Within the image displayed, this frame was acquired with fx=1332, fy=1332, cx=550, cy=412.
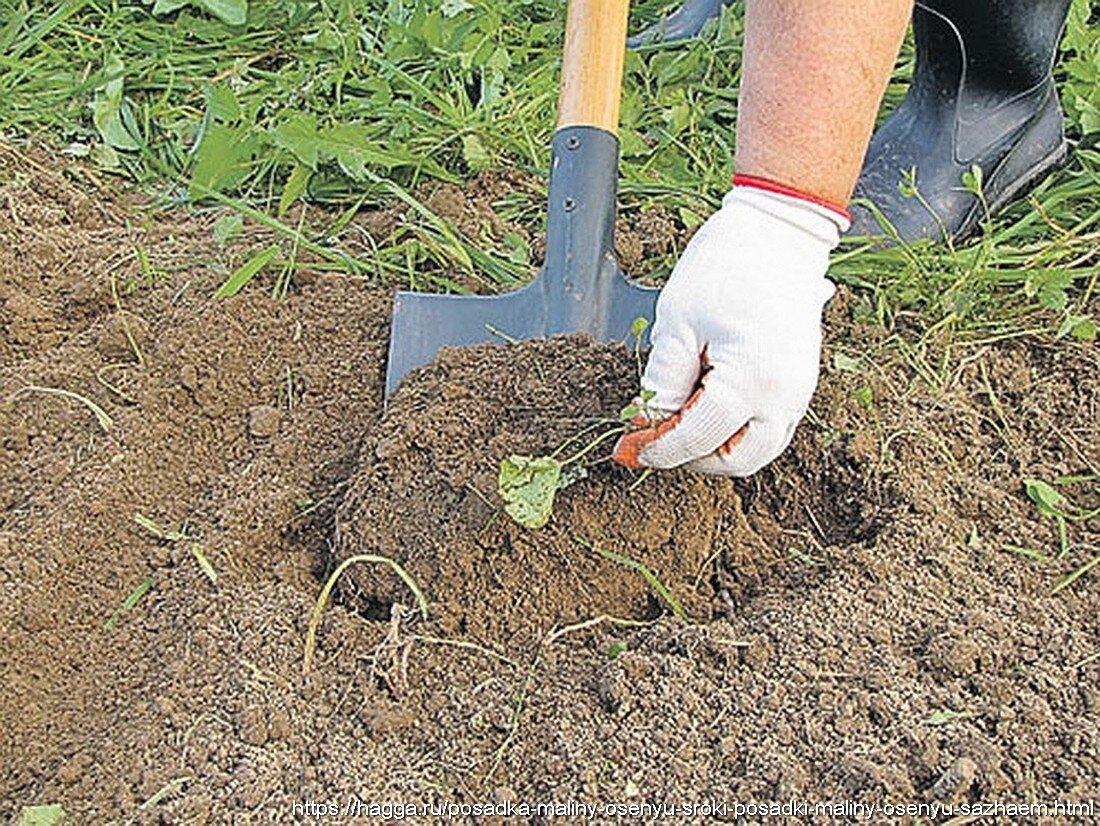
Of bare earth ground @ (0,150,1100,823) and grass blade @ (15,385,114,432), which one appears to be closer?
bare earth ground @ (0,150,1100,823)

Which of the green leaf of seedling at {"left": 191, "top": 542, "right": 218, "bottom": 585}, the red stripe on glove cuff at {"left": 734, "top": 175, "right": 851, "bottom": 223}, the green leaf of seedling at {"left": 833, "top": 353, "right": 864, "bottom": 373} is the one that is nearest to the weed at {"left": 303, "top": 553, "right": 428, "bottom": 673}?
the green leaf of seedling at {"left": 191, "top": 542, "right": 218, "bottom": 585}

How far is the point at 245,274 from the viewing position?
239 centimetres

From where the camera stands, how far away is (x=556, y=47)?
3160 mm

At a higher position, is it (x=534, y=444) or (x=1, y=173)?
(x=534, y=444)

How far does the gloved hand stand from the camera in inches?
65.7

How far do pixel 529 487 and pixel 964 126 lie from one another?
1432 mm

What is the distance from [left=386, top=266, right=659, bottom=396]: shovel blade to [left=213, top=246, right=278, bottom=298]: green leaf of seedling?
1.00ft

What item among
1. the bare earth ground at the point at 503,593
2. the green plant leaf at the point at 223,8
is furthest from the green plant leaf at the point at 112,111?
the bare earth ground at the point at 503,593

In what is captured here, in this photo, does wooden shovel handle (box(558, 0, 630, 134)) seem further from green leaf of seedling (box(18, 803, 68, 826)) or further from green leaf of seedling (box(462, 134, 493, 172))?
green leaf of seedling (box(18, 803, 68, 826))

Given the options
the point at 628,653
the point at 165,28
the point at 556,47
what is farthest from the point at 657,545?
the point at 165,28

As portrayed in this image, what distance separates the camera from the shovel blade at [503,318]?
86.7 inches

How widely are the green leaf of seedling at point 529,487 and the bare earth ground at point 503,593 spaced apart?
0.12 metres

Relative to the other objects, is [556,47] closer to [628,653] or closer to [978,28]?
[978,28]

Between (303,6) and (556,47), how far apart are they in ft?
2.13
